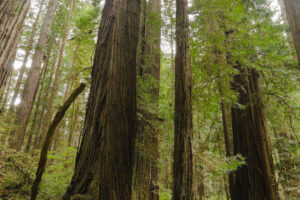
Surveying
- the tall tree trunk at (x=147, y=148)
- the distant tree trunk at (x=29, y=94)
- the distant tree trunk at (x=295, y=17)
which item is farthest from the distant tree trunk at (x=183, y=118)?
the distant tree trunk at (x=29, y=94)

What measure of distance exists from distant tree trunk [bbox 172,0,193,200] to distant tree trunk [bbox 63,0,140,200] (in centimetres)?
173

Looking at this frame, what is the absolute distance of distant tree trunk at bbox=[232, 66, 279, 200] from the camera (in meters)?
4.74

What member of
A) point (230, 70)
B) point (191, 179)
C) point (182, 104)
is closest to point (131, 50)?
point (182, 104)

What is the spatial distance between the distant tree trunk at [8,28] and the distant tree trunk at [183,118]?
3361 mm

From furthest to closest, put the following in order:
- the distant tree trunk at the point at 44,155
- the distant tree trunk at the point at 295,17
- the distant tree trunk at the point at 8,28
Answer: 1. the distant tree trunk at the point at 8,28
2. the distant tree trunk at the point at 295,17
3. the distant tree trunk at the point at 44,155

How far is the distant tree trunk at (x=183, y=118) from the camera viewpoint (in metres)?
3.78

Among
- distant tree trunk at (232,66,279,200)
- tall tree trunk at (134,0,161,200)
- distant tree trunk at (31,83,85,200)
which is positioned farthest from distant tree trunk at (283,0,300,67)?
distant tree trunk at (31,83,85,200)

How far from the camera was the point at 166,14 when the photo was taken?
5801 mm

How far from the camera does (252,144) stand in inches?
203

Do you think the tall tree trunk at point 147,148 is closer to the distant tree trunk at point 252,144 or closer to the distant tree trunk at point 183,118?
the distant tree trunk at point 183,118

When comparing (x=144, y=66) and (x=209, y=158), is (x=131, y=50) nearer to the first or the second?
(x=144, y=66)

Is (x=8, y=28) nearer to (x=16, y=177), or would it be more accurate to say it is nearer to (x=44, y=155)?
(x=44, y=155)

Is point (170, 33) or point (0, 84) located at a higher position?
point (170, 33)

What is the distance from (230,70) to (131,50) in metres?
3.31
